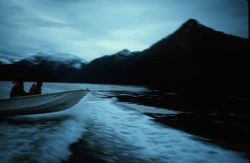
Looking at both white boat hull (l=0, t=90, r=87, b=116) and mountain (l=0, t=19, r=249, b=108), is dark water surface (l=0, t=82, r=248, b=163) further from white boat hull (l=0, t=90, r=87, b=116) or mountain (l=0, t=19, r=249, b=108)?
mountain (l=0, t=19, r=249, b=108)

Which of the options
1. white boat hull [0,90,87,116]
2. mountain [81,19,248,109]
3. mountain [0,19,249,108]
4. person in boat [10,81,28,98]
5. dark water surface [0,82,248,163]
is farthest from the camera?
mountain [81,19,248,109]

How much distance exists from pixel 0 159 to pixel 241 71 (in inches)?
3795

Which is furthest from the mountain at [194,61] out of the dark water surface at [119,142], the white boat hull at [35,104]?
the dark water surface at [119,142]

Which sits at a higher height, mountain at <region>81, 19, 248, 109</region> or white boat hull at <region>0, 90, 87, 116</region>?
mountain at <region>81, 19, 248, 109</region>

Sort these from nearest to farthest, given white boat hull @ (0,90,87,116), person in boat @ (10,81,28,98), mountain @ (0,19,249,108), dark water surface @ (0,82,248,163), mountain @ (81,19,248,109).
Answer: dark water surface @ (0,82,248,163) → white boat hull @ (0,90,87,116) → person in boat @ (10,81,28,98) → mountain @ (0,19,249,108) → mountain @ (81,19,248,109)

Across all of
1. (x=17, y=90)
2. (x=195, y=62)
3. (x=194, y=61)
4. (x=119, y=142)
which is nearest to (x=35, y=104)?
(x=17, y=90)

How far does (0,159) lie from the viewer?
602 centimetres

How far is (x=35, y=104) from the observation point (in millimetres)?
11555

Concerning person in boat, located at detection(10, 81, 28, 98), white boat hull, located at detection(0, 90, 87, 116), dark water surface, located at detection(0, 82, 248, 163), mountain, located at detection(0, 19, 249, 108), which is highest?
mountain, located at detection(0, 19, 249, 108)

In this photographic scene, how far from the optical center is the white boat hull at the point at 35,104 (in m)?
11.0

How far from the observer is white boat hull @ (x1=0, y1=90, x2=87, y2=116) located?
1098 cm

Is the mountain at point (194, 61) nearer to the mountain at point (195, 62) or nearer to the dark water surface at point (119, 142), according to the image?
the mountain at point (195, 62)

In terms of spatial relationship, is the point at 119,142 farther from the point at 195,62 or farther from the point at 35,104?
the point at 195,62

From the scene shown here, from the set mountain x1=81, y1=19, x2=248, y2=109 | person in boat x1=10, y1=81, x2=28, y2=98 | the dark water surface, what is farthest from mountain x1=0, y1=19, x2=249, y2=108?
person in boat x1=10, y1=81, x2=28, y2=98
